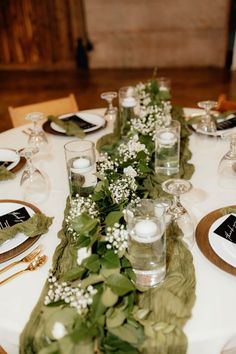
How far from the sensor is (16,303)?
3.84 ft

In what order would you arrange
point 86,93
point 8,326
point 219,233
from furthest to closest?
point 86,93 → point 219,233 → point 8,326

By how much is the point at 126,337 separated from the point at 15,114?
2.06 m

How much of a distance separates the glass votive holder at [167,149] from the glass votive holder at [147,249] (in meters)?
0.64

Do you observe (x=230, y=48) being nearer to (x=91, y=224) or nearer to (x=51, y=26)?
(x=51, y=26)

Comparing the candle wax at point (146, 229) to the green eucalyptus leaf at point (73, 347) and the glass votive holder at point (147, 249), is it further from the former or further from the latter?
the green eucalyptus leaf at point (73, 347)

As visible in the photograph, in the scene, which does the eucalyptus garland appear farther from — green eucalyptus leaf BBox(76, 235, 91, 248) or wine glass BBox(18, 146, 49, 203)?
wine glass BBox(18, 146, 49, 203)

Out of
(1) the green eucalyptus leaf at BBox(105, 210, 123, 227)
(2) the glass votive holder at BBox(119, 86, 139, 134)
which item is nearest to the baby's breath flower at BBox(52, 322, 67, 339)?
(1) the green eucalyptus leaf at BBox(105, 210, 123, 227)

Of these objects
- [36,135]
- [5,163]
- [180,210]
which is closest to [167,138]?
[180,210]

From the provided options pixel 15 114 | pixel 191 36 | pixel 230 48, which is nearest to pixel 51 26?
pixel 191 36

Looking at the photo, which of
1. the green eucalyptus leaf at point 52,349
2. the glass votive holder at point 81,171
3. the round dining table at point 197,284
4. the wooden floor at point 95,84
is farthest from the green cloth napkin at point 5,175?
the wooden floor at point 95,84

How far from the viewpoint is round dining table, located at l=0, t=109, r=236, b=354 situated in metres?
1.06

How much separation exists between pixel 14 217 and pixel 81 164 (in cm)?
32

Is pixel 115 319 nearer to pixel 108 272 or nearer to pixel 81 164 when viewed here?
pixel 108 272

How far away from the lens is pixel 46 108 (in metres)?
2.86
